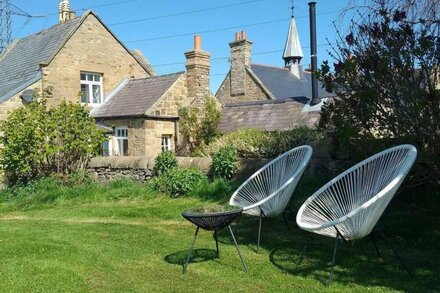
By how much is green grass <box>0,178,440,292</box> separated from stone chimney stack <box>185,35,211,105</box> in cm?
1035

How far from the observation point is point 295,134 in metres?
10.7

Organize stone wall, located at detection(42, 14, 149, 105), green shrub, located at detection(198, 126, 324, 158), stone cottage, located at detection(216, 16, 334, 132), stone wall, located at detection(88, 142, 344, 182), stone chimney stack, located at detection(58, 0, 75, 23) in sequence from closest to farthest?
stone wall, located at detection(88, 142, 344, 182) < green shrub, located at detection(198, 126, 324, 158) < stone cottage, located at detection(216, 16, 334, 132) < stone wall, located at detection(42, 14, 149, 105) < stone chimney stack, located at detection(58, 0, 75, 23)

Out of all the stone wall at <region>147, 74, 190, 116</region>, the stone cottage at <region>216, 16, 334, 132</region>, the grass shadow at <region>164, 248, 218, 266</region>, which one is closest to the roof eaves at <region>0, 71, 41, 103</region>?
the stone wall at <region>147, 74, 190, 116</region>

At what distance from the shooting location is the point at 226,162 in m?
10.9

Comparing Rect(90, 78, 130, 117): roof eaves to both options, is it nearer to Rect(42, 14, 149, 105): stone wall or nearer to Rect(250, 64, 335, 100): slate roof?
Rect(42, 14, 149, 105): stone wall

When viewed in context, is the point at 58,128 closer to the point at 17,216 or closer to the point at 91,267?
the point at 17,216

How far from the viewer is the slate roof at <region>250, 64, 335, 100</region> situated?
28.6m

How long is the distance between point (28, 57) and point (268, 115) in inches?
444

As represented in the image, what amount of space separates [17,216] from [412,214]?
8.39 metres

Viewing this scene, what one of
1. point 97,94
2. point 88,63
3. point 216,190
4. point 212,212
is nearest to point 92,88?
point 97,94

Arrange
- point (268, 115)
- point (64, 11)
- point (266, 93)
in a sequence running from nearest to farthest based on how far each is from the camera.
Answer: point (268, 115) → point (64, 11) → point (266, 93)

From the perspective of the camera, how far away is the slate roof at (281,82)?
93.9ft

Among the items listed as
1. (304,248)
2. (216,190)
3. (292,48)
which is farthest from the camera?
(292,48)

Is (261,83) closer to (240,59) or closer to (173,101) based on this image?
(240,59)
